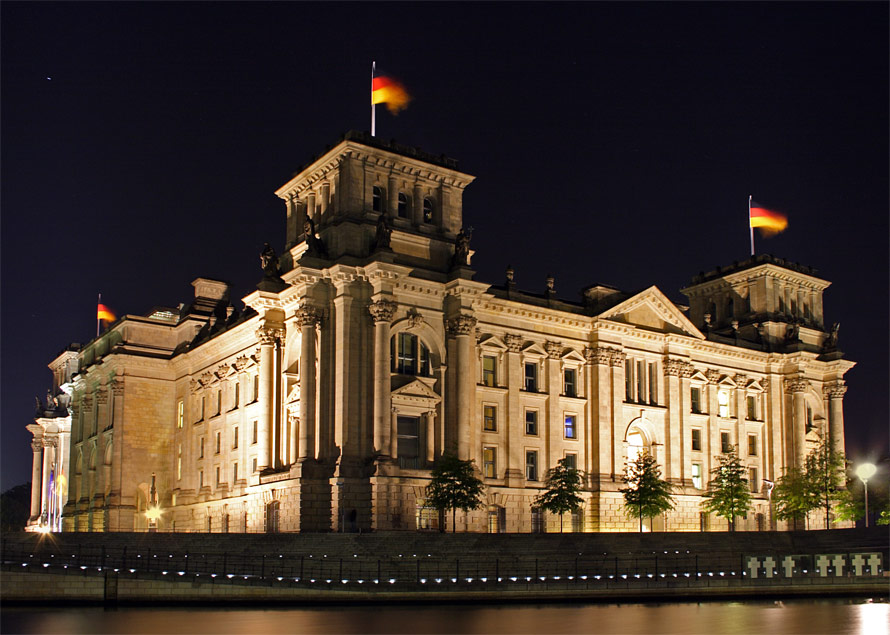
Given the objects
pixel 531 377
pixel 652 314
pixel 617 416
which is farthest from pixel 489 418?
pixel 652 314

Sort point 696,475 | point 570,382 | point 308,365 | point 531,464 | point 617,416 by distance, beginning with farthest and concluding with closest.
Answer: point 696,475
point 617,416
point 570,382
point 531,464
point 308,365

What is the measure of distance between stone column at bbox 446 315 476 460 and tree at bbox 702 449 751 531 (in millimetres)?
22643

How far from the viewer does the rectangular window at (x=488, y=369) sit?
70.9m

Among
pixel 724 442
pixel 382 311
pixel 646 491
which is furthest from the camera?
pixel 724 442

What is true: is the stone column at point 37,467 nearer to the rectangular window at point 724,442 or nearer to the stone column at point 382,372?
the stone column at point 382,372

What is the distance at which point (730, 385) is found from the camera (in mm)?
86250

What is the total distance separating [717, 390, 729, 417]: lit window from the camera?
8562 cm

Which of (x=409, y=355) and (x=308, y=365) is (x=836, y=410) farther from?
(x=308, y=365)

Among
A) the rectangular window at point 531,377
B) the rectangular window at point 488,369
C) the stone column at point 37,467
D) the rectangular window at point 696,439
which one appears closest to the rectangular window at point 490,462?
the rectangular window at point 488,369

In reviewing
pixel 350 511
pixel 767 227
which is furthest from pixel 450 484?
pixel 767 227

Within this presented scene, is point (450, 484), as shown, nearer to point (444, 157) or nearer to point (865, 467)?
point (444, 157)

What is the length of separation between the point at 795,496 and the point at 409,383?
35.3 meters

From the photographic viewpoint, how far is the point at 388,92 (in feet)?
219

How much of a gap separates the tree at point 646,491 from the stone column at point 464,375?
13.2 m
